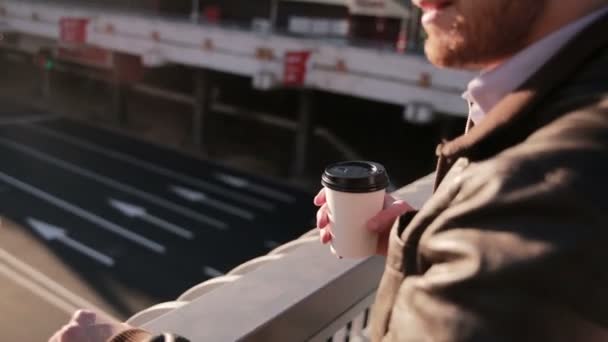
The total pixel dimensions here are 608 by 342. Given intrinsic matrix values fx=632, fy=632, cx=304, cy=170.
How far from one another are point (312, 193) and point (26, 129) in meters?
11.7

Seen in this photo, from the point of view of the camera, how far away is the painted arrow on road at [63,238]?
1418 cm

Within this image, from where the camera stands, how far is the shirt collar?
1.31 metres

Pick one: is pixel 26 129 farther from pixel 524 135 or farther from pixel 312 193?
pixel 524 135

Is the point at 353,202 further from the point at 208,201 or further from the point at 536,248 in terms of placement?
the point at 208,201

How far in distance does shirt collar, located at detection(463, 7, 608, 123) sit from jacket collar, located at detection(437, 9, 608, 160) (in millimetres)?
32

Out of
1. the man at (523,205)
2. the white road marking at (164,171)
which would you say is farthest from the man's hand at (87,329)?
the white road marking at (164,171)

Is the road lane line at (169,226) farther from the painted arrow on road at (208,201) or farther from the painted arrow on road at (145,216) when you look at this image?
the painted arrow on road at (208,201)

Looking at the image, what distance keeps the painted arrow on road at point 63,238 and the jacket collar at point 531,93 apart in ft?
44.6

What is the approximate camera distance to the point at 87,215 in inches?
644

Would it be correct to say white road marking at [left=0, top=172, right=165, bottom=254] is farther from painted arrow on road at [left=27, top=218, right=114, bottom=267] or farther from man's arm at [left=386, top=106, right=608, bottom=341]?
man's arm at [left=386, top=106, right=608, bottom=341]

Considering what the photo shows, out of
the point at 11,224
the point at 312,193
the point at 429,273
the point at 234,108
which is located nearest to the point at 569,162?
the point at 429,273

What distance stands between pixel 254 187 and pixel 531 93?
60.6 ft

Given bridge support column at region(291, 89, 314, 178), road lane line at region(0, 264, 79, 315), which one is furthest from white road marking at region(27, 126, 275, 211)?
road lane line at region(0, 264, 79, 315)

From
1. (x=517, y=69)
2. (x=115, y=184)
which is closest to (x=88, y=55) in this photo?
(x=115, y=184)
